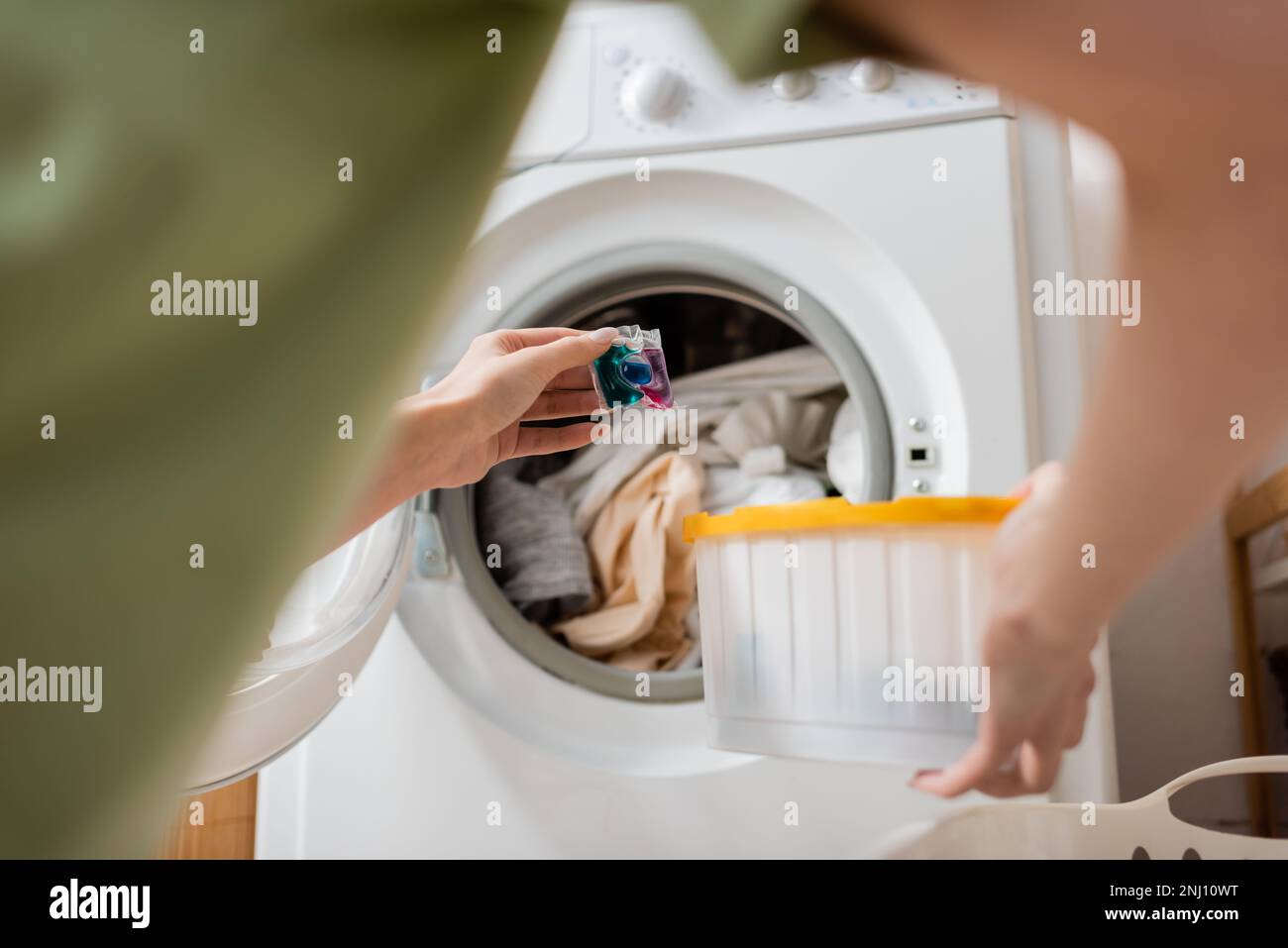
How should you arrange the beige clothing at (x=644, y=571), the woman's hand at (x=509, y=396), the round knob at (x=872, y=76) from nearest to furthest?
the woman's hand at (x=509, y=396) < the round knob at (x=872, y=76) < the beige clothing at (x=644, y=571)

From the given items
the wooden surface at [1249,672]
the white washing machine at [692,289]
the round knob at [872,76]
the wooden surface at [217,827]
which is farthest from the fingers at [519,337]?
the wooden surface at [1249,672]

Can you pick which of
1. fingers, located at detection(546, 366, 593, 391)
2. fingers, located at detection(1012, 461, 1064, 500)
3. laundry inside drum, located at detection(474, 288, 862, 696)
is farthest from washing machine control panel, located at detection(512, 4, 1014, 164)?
fingers, located at detection(1012, 461, 1064, 500)

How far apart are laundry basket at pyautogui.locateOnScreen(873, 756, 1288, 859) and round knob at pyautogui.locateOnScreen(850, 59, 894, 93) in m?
0.62

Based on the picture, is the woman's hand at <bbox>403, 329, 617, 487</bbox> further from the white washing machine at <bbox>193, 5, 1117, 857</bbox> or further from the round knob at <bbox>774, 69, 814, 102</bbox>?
the round knob at <bbox>774, 69, 814, 102</bbox>

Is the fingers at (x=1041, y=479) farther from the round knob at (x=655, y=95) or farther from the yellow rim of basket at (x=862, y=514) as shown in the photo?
the round knob at (x=655, y=95)

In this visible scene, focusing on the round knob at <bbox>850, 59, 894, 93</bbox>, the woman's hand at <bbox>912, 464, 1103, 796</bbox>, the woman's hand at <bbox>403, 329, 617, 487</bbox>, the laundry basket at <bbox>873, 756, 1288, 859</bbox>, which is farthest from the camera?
the round knob at <bbox>850, 59, 894, 93</bbox>

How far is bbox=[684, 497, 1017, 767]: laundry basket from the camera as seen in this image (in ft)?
1.87

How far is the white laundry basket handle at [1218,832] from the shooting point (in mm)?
804

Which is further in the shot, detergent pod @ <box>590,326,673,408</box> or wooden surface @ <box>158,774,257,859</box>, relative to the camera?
wooden surface @ <box>158,774,257,859</box>

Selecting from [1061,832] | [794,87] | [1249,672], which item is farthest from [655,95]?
[1249,672]

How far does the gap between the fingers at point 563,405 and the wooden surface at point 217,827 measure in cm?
48
